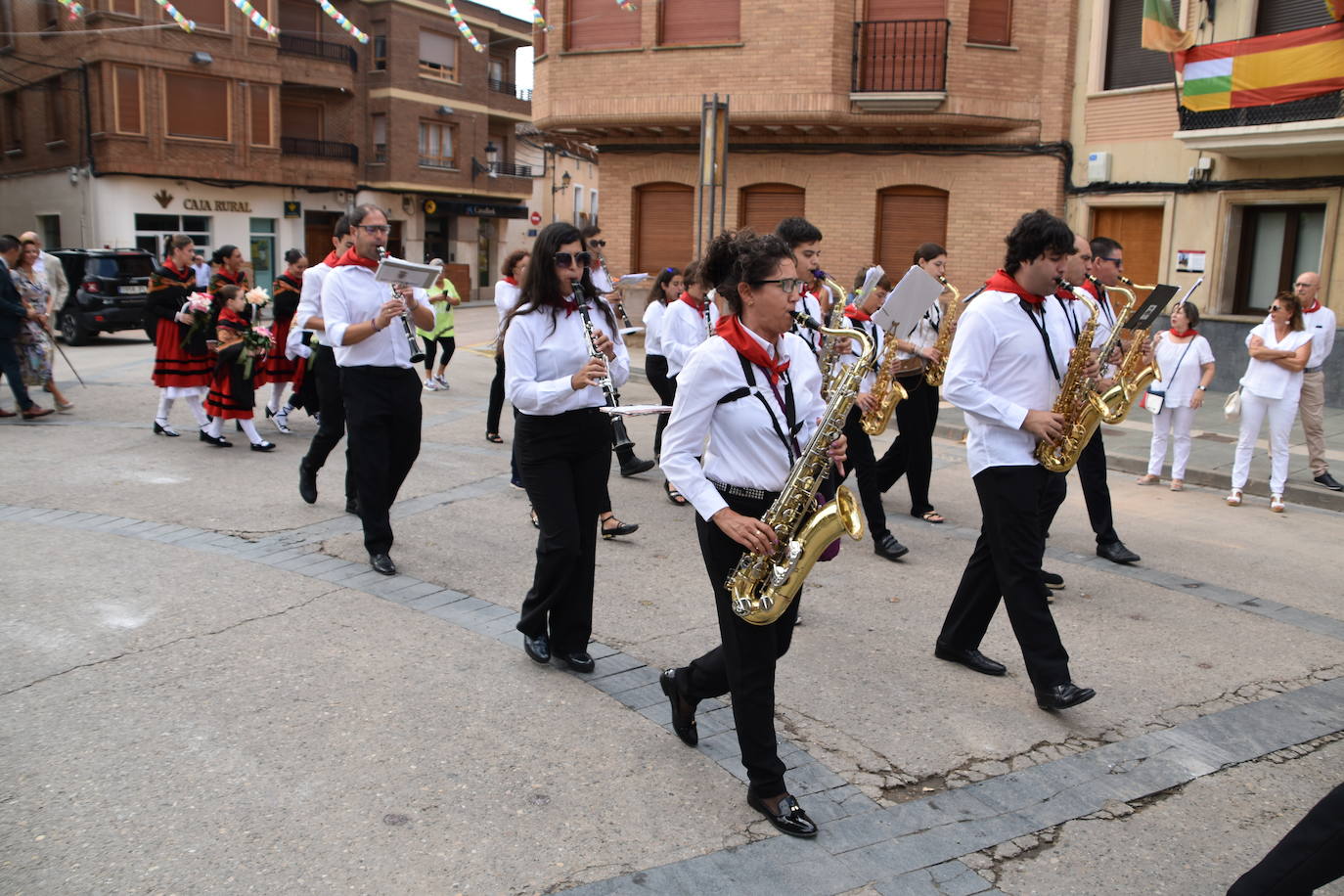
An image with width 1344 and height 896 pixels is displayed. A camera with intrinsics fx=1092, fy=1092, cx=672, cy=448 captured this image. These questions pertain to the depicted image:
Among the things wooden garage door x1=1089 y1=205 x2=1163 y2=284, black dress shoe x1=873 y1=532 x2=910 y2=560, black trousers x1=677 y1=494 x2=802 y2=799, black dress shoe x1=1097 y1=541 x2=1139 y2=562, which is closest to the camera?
black trousers x1=677 y1=494 x2=802 y2=799

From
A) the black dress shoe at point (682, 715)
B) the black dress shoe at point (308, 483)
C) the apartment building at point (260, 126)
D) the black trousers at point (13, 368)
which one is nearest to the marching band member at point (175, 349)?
the black trousers at point (13, 368)

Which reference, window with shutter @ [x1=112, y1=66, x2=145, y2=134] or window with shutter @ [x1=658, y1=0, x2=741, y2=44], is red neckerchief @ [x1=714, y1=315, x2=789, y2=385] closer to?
window with shutter @ [x1=658, y1=0, x2=741, y2=44]

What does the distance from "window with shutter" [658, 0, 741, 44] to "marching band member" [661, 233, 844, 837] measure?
16.9 meters

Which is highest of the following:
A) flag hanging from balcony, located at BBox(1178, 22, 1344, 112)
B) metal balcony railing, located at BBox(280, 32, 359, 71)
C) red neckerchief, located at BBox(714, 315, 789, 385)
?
metal balcony railing, located at BBox(280, 32, 359, 71)

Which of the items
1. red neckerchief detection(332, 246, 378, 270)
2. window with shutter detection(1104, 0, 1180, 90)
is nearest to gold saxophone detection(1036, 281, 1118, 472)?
red neckerchief detection(332, 246, 378, 270)

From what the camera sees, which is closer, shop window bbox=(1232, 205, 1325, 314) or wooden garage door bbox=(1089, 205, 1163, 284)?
shop window bbox=(1232, 205, 1325, 314)

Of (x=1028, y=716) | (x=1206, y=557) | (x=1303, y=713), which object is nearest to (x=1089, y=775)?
(x=1028, y=716)

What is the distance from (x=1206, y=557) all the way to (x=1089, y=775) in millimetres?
3764

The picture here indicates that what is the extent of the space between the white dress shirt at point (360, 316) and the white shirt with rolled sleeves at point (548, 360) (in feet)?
4.83

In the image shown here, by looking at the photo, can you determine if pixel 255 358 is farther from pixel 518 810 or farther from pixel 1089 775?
pixel 1089 775

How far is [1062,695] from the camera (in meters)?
4.49

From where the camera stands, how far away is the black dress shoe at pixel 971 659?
16.5 feet

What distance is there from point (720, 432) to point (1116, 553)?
4419mm

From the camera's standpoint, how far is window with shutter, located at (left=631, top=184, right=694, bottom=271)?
21234mm
